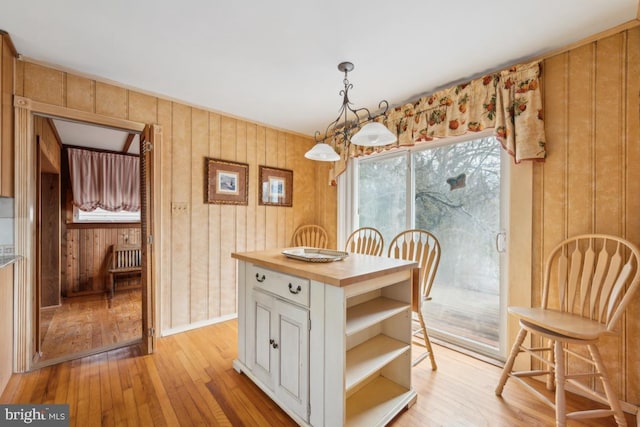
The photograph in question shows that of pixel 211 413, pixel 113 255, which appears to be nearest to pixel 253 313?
pixel 211 413

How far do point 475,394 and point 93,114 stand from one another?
11.4 ft

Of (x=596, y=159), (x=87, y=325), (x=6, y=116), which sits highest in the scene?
(x=6, y=116)

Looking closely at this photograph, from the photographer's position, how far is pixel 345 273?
4.34 feet

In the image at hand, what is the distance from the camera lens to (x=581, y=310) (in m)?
1.63

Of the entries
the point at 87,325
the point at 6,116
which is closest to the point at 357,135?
the point at 6,116

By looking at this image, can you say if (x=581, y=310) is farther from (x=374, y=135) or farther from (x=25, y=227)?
(x=25, y=227)

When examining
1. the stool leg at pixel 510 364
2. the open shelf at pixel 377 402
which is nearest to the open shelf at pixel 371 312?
the open shelf at pixel 377 402

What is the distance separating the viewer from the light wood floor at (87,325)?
2.34 meters

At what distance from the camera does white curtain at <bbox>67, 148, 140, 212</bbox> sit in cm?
388

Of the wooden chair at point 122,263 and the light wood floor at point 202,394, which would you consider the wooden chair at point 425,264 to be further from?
the wooden chair at point 122,263

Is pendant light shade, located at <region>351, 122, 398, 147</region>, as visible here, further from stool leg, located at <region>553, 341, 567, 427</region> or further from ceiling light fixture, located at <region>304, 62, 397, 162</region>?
stool leg, located at <region>553, 341, 567, 427</region>

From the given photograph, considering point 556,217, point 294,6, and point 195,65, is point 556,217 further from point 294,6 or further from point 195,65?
point 195,65

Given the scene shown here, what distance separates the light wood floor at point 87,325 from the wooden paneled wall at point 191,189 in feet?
1.70

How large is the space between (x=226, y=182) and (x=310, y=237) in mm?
1311
